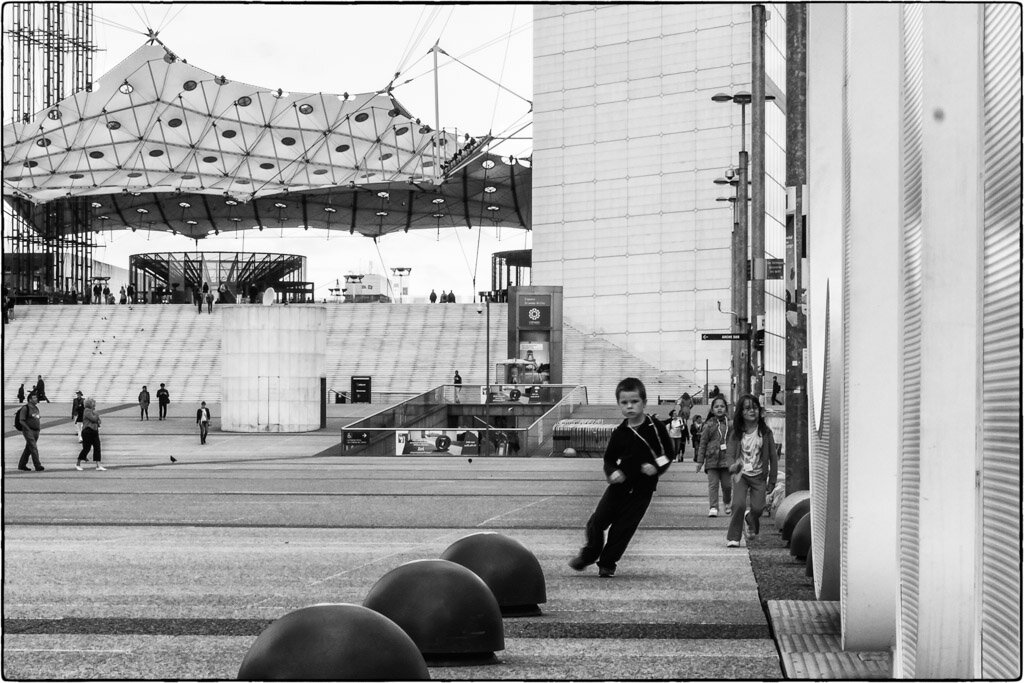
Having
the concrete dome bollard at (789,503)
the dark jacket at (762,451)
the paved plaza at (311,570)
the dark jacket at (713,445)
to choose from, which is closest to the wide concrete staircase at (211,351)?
the paved plaza at (311,570)

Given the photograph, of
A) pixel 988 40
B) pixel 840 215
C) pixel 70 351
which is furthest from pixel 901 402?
pixel 70 351

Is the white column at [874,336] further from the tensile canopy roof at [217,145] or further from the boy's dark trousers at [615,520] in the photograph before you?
the tensile canopy roof at [217,145]

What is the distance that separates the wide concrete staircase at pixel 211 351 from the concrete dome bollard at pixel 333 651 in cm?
→ 5348

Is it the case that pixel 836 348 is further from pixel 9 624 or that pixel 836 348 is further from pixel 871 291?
pixel 9 624

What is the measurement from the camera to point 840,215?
8734 millimetres

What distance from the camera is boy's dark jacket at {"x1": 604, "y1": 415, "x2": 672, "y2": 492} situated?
1067cm

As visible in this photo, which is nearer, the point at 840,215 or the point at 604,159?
the point at 840,215

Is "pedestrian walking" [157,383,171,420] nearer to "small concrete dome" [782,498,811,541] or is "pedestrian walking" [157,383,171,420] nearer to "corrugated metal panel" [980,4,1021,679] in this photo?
"small concrete dome" [782,498,811,541]

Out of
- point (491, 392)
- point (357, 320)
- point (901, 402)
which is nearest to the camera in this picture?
point (901, 402)

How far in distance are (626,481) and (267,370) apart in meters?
34.5

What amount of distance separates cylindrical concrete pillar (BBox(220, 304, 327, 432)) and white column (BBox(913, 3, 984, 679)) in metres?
40.7

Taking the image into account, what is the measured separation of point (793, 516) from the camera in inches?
514

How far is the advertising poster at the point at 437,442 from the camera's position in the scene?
35.9 m

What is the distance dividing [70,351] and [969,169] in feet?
207
